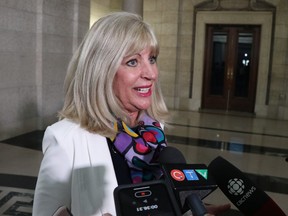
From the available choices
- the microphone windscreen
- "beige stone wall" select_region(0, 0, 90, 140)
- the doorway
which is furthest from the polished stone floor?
the microphone windscreen

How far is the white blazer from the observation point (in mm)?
1072

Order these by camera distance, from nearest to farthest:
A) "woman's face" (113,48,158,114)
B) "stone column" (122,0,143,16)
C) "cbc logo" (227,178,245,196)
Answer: "cbc logo" (227,178,245,196)
"woman's face" (113,48,158,114)
"stone column" (122,0,143,16)

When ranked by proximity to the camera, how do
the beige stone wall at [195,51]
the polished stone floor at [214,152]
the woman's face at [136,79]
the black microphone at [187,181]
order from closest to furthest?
the black microphone at [187,181] → the woman's face at [136,79] → the polished stone floor at [214,152] → the beige stone wall at [195,51]

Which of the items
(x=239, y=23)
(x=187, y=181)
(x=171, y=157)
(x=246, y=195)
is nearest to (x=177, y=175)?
(x=187, y=181)

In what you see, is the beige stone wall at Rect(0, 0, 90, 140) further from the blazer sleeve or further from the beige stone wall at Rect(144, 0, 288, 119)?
the blazer sleeve

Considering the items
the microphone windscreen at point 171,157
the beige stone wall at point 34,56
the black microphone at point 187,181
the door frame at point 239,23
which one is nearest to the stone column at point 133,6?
the beige stone wall at point 34,56

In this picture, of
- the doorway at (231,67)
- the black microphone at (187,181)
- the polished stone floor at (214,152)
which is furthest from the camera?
the doorway at (231,67)

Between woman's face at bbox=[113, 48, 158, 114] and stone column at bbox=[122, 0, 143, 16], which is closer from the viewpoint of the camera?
woman's face at bbox=[113, 48, 158, 114]

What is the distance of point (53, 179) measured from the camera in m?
1.09

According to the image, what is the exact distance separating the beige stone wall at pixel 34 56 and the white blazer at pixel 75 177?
470 cm

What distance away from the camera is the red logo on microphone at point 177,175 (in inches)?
28.0

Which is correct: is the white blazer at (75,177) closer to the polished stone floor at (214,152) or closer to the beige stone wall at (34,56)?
the polished stone floor at (214,152)

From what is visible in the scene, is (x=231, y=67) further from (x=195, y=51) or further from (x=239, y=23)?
(x=239, y=23)

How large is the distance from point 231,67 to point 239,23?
1.21 metres
